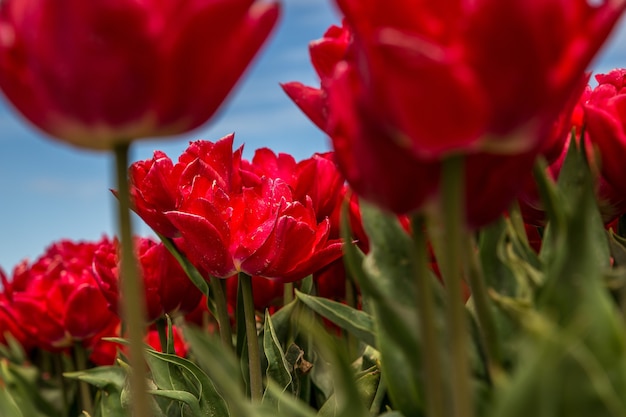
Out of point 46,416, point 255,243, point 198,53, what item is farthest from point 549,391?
point 46,416

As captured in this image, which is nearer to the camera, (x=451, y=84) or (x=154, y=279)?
(x=451, y=84)

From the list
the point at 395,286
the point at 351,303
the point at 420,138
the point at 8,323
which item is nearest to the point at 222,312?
the point at 351,303

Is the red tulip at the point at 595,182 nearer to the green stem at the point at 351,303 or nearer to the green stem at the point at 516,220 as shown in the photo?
the green stem at the point at 516,220

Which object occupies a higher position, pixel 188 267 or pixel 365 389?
pixel 188 267

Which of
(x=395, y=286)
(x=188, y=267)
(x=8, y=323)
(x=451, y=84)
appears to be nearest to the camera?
(x=451, y=84)

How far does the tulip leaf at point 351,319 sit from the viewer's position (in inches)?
20.3

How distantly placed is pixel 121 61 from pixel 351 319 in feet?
0.86

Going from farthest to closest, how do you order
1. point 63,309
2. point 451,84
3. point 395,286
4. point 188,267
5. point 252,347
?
1. point 63,309
2. point 188,267
3. point 252,347
4. point 395,286
5. point 451,84

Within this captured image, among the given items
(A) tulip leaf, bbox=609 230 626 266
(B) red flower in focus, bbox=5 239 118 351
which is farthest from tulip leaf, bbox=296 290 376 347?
(B) red flower in focus, bbox=5 239 118 351

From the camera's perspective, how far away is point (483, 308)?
0.37 metres

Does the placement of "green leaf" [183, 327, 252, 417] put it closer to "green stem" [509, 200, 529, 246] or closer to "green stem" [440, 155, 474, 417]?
"green stem" [440, 155, 474, 417]

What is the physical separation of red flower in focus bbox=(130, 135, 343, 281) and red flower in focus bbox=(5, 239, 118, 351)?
0.42m

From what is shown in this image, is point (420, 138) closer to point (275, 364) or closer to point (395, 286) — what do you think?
point (395, 286)

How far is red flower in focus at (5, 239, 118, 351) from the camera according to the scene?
1090 millimetres
